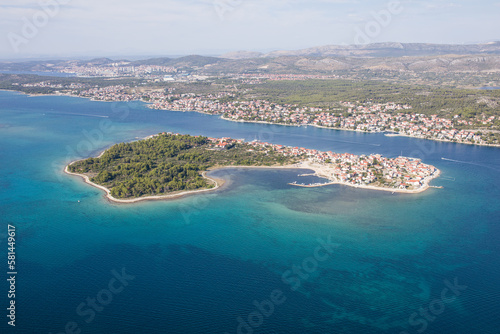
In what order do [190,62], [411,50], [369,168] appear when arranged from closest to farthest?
1. [369,168]
2. [190,62]
3. [411,50]

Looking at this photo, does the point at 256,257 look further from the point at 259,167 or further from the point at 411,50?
the point at 411,50

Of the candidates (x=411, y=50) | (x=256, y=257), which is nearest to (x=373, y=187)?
(x=256, y=257)

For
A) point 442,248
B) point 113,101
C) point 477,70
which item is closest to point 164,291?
point 442,248

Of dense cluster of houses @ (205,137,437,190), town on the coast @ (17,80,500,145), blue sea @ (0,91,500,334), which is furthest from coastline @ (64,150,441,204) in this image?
town on the coast @ (17,80,500,145)

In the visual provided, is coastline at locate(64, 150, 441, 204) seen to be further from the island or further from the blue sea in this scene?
the blue sea

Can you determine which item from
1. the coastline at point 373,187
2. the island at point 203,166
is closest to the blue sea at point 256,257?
the coastline at point 373,187

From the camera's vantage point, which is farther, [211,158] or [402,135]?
[402,135]

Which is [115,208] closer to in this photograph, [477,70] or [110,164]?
[110,164]
